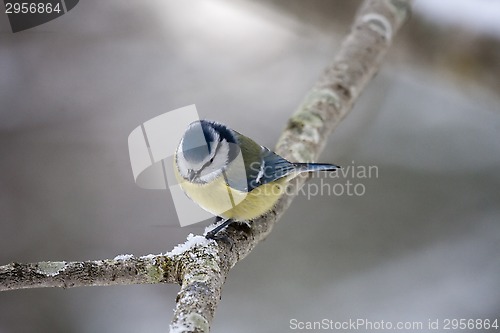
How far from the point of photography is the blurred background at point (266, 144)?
221 centimetres

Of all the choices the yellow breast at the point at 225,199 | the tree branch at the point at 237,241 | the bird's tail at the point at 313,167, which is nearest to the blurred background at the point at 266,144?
the tree branch at the point at 237,241

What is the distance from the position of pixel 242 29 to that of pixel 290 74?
1.14 feet

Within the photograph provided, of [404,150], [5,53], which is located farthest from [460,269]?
[5,53]

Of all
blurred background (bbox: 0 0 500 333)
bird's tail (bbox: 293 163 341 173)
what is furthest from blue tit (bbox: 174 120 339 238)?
blurred background (bbox: 0 0 500 333)

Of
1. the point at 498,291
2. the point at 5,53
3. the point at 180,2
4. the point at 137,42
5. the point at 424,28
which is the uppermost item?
the point at 180,2

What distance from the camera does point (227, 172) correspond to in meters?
1.39

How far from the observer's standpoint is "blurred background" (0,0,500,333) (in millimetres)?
2215

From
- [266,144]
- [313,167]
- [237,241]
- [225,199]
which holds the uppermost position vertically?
[266,144]

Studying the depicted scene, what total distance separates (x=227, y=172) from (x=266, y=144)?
4.21 ft

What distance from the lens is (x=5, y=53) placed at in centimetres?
269

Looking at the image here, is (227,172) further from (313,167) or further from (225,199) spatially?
(313,167)

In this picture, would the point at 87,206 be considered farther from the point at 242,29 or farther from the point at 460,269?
the point at 460,269

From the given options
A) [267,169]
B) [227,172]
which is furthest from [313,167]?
[227,172]

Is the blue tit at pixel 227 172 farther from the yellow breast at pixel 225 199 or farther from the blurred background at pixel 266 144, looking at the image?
the blurred background at pixel 266 144
